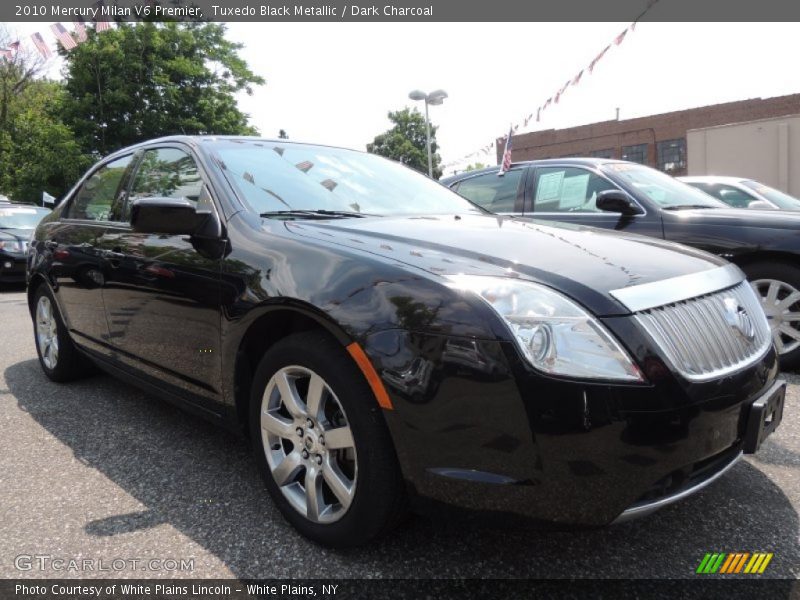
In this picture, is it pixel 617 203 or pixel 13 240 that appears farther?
pixel 13 240

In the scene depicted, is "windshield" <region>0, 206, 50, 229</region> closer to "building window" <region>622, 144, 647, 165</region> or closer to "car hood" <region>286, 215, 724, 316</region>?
"car hood" <region>286, 215, 724, 316</region>

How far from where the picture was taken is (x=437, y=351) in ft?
5.41

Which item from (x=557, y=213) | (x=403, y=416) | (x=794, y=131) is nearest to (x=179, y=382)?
(x=403, y=416)

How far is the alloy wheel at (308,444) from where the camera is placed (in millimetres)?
1944

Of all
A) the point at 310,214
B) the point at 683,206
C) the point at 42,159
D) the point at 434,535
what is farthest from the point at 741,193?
the point at 42,159

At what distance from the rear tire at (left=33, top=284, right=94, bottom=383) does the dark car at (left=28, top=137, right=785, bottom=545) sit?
1532 millimetres

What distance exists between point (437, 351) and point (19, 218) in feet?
42.0

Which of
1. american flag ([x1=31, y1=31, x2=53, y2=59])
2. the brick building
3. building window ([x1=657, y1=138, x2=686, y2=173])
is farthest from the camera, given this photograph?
building window ([x1=657, y1=138, x2=686, y2=173])

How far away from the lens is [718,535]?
2076 millimetres

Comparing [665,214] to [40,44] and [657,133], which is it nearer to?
[40,44]

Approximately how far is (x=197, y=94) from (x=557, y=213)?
19706mm

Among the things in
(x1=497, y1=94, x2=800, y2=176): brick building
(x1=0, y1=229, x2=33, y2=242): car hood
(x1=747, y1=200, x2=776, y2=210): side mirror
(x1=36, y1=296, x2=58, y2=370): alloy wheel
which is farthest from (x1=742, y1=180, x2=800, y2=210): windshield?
(x1=497, y1=94, x2=800, y2=176): brick building

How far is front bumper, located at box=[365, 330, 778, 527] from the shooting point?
5.02ft

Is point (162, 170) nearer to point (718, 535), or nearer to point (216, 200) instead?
point (216, 200)
